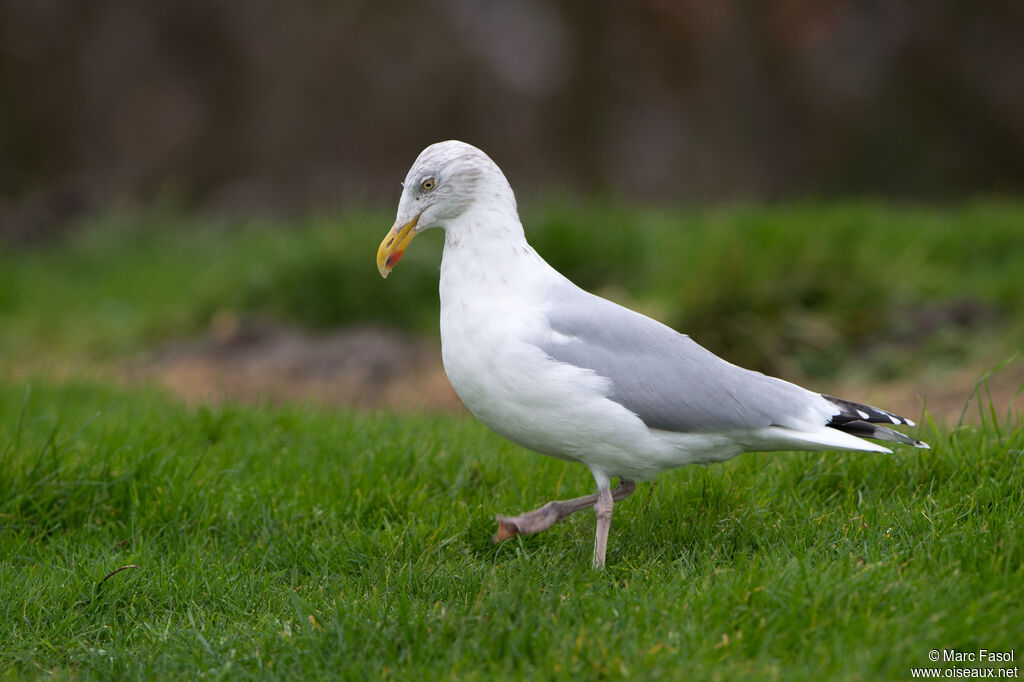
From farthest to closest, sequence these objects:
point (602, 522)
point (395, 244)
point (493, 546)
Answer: point (493, 546) → point (395, 244) → point (602, 522)

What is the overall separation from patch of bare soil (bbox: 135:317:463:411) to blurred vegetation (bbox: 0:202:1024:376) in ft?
1.01

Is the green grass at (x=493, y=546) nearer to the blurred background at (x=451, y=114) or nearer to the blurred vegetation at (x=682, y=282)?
the blurred vegetation at (x=682, y=282)

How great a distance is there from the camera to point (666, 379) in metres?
3.60

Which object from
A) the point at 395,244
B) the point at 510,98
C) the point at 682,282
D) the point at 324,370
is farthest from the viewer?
the point at 510,98

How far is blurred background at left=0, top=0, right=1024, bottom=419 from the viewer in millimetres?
11172

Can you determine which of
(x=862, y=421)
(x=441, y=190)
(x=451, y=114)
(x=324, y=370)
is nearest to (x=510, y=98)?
(x=451, y=114)

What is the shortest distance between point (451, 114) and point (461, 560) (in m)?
8.61

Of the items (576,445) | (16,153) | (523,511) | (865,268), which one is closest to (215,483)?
(523,511)

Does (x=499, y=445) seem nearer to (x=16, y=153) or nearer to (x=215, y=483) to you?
(x=215, y=483)

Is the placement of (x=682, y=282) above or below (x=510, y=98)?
below

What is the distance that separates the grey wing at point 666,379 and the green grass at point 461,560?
452 mm

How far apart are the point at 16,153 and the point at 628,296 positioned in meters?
8.26

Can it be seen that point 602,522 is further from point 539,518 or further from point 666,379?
point 666,379

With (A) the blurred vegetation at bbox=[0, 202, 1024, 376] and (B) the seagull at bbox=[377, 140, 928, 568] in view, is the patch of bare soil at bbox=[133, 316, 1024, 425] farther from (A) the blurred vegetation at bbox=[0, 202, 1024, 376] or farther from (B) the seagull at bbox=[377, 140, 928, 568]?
(B) the seagull at bbox=[377, 140, 928, 568]
